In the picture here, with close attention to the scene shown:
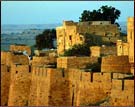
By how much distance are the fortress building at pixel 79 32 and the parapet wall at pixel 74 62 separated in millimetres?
11241

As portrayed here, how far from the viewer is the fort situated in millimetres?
24067

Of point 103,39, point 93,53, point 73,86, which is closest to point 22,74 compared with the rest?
point 73,86

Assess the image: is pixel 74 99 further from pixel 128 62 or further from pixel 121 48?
pixel 121 48

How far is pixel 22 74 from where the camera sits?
30281 millimetres

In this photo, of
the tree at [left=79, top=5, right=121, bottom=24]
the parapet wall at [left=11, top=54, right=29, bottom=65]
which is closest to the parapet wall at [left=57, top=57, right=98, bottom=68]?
the parapet wall at [left=11, top=54, right=29, bottom=65]

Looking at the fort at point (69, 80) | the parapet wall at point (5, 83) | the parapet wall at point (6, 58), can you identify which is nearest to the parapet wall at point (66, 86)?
the fort at point (69, 80)

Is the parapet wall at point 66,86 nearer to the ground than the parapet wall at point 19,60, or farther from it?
nearer to the ground

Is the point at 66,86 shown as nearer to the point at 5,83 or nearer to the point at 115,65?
the point at 115,65

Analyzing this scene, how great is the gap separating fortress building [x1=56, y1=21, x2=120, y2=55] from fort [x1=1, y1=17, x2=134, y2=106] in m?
8.19

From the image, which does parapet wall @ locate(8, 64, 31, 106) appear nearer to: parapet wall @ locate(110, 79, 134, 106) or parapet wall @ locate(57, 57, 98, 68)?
parapet wall @ locate(57, 57, 98, 68)

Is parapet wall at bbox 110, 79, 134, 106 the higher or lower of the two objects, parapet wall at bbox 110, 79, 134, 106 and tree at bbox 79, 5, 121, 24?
the lower

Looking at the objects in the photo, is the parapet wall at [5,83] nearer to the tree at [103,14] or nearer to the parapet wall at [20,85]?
the parapet wall at [20,85]

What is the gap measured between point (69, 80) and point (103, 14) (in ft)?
74.7

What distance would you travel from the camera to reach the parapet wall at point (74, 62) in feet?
95.6
